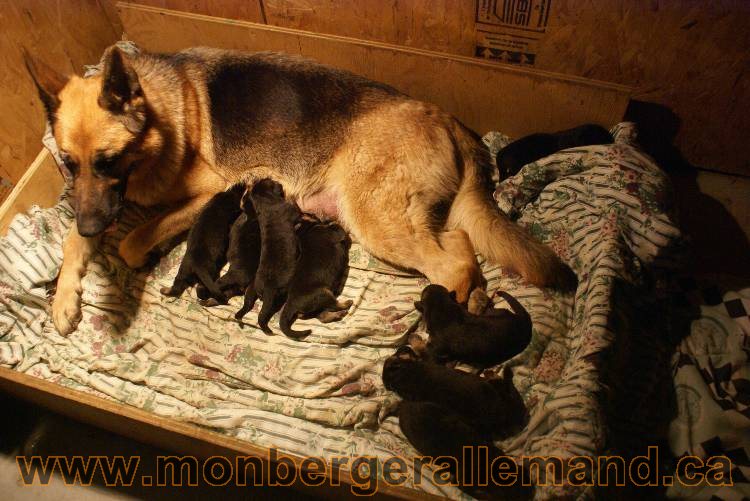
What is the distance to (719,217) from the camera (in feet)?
10.7

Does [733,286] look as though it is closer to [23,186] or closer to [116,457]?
[116,457]

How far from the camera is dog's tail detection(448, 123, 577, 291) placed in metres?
2.53

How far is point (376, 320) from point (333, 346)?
0.90 feet

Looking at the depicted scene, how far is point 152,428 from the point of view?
2107mm

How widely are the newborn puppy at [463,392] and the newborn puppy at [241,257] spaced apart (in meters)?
0.94

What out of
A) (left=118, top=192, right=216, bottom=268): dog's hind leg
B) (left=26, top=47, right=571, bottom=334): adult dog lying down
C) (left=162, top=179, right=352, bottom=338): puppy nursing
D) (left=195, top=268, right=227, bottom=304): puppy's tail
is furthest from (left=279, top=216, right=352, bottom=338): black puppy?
(left=118, top=192, right=216, bottom=268): dog's hind leg

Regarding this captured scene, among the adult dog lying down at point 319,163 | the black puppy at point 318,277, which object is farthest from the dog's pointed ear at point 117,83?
the black puppy at point 318,277

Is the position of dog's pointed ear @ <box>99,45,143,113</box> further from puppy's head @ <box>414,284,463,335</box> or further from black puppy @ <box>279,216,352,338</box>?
puppy's head @ <box>414,284,463,335</box>

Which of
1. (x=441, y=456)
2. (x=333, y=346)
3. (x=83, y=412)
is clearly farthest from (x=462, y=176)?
(x=83, y=412)

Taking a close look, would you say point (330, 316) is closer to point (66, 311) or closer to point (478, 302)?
point (478, 302)

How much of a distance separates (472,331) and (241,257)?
1328mm

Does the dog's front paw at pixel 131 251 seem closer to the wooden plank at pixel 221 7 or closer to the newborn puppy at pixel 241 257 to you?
the newborn puppy at pixel 241 257

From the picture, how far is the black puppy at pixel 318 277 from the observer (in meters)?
2.62

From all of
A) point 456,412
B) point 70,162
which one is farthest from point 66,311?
point 456,412
